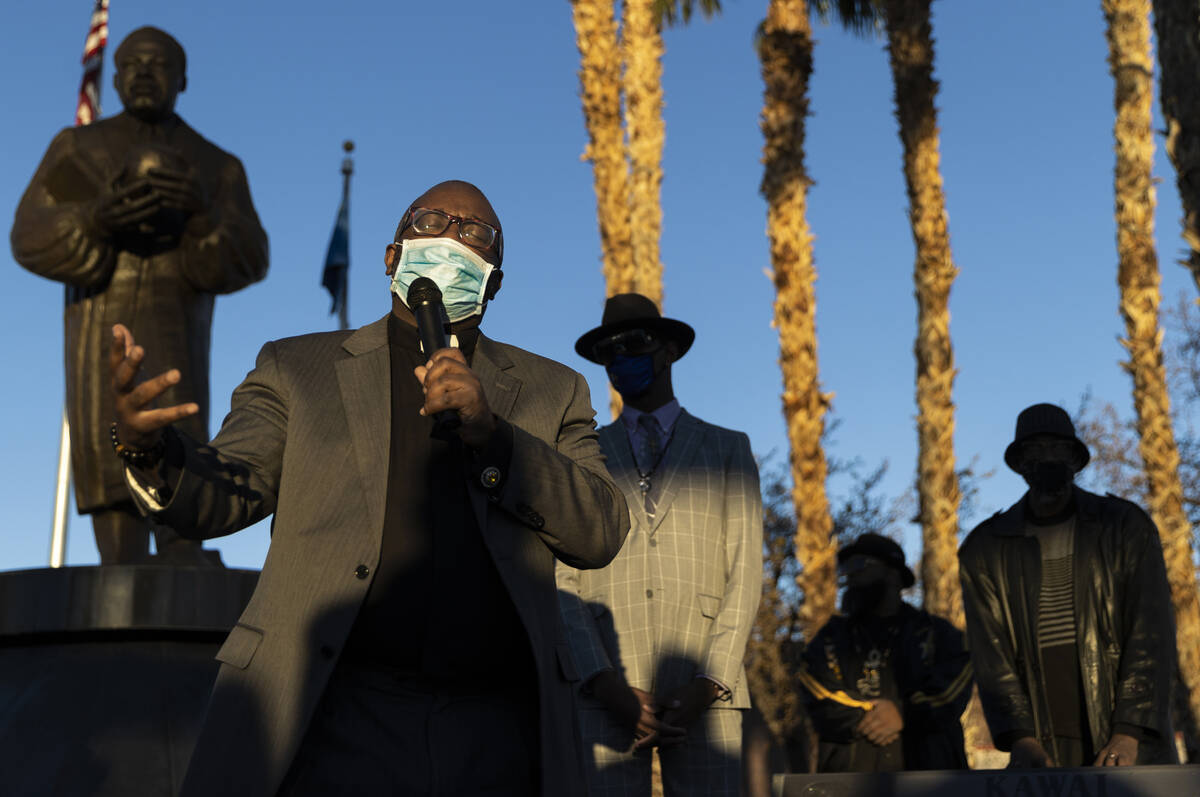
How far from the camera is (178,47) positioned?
7973mm

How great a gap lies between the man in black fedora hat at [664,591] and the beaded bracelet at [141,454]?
2710mm

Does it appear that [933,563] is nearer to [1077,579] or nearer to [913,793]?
[1077,579]

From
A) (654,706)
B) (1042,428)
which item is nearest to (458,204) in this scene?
(654,706)

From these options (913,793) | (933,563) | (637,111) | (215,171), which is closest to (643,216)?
(637,111)

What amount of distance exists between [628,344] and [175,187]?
2.84 metres

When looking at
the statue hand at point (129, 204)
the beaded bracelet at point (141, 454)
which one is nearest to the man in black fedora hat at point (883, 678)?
the statue hand at point (129, 204)

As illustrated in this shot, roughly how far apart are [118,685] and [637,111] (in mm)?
10962

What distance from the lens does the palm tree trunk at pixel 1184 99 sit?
735cm

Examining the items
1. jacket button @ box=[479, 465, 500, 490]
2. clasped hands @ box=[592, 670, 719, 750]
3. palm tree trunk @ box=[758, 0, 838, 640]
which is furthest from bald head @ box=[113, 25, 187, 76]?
palm tree trunk @ box=[758, 0, 838, 640]

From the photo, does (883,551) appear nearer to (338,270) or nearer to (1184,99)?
(1184,99)

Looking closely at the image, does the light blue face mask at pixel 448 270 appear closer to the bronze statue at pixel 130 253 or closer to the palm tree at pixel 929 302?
the bronze statue at pixel 130 253

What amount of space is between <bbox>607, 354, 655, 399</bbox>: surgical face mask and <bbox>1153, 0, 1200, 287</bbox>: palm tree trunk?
10.6 feet

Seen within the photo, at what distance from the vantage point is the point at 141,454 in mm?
2592

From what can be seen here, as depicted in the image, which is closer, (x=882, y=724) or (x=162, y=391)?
(x=162, y=391)
